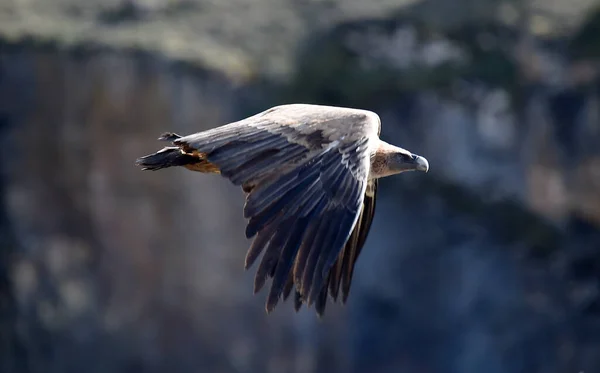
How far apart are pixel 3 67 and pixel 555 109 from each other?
7229 mm

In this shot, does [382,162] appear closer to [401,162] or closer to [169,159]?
[401,162]

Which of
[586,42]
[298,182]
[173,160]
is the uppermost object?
[298,182]

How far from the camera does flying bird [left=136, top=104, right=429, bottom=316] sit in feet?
23.6

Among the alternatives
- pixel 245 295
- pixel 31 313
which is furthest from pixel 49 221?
pixel 245 295

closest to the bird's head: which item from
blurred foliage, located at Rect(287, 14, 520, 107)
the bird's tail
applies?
the bird's tail

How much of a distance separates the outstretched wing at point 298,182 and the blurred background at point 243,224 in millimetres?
9975

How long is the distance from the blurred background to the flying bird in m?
9.94

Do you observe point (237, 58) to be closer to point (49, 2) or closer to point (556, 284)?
point (49, 2)

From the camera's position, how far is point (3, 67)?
59.9 ft

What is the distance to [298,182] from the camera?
7.47 meters

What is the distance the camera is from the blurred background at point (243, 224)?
18156 millimetres

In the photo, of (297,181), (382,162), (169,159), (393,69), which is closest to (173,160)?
(169,159)

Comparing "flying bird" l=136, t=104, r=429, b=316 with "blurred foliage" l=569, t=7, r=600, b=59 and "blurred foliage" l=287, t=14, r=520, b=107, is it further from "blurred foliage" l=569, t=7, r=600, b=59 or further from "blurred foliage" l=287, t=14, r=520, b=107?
"blurred foliage" l=569, t=7, r=600, b=59

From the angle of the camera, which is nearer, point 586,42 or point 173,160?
point 173,160
